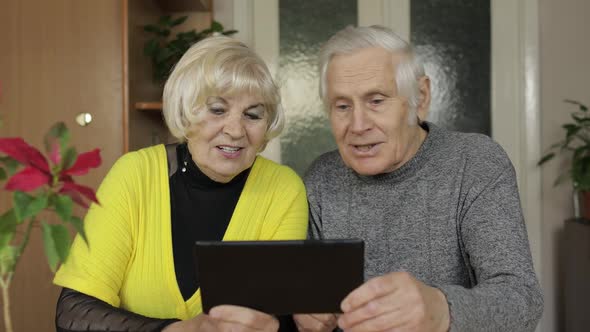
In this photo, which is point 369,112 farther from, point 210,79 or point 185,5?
point 185,5

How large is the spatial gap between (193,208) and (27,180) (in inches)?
31.1

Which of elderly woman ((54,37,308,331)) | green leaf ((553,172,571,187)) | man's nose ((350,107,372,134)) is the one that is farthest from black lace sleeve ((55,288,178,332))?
green leaf ((553,172,571,187))

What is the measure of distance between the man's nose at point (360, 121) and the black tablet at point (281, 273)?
58cm

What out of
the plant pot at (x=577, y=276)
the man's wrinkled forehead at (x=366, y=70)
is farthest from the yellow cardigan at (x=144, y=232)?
the plant pot at (x=577, y=276)

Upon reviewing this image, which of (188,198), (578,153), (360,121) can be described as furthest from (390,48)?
(578,153)

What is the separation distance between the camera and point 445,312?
988 mm

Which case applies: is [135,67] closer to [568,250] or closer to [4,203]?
[4,203]

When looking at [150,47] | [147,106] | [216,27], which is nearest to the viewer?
[147,106]

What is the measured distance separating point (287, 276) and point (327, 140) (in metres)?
2.29

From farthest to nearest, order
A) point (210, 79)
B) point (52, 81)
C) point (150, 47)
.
→ point (150, 47), point (52, 81), point (210, 79)

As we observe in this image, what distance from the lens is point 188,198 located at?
4.62 feet

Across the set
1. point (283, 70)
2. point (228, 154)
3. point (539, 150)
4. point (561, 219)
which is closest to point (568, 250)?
point (561, 219)

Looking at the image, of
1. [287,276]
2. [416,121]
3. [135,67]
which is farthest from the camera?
[135,67]

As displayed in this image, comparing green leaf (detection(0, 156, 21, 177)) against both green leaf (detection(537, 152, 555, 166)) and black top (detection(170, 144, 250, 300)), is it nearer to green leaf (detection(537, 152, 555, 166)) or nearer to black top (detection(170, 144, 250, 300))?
black top (detection(170, 144, 250, 300))
